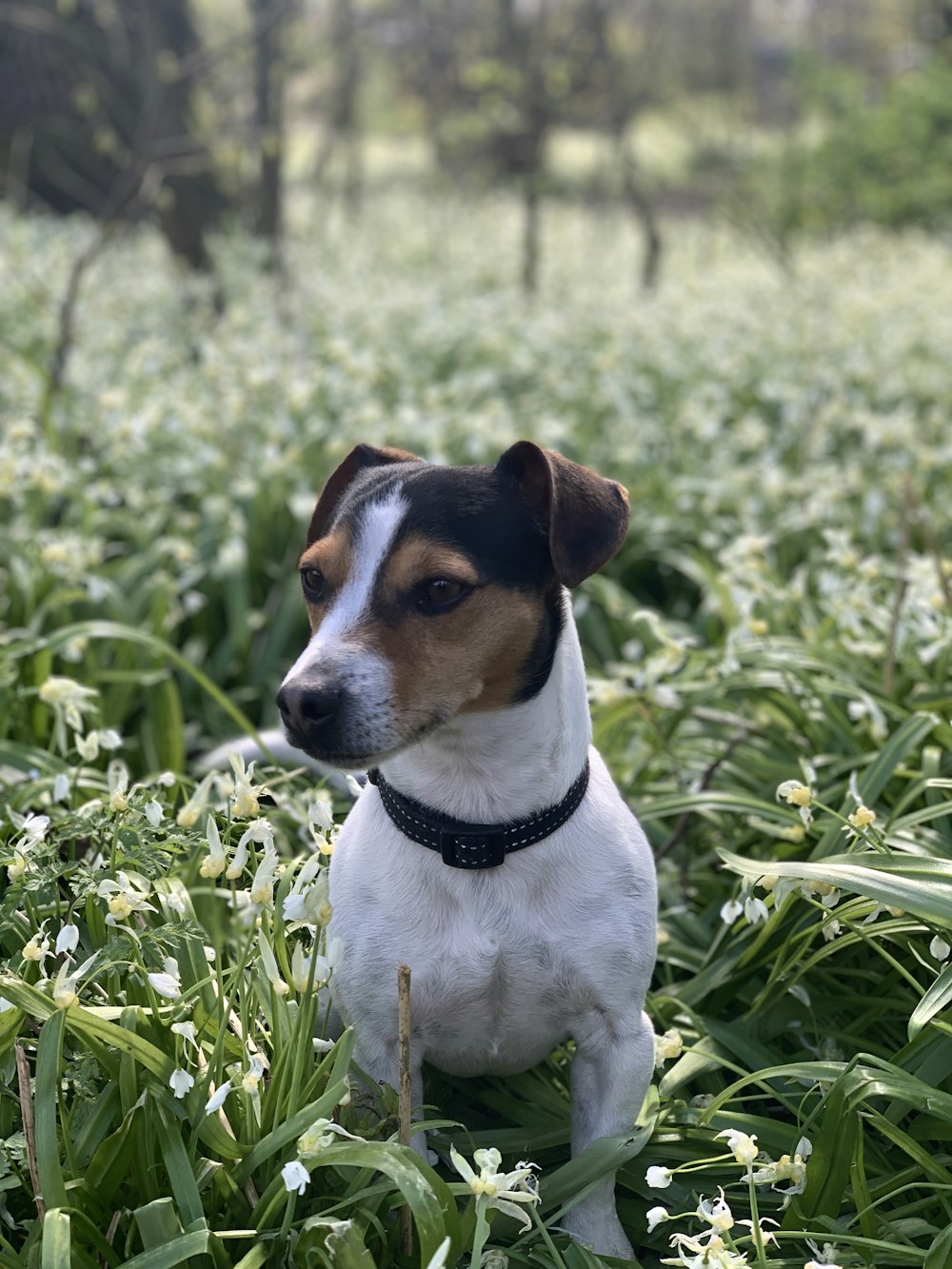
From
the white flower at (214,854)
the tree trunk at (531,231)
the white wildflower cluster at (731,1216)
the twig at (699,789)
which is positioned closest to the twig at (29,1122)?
the white flower at (214,854)

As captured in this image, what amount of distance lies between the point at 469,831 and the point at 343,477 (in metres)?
0.88

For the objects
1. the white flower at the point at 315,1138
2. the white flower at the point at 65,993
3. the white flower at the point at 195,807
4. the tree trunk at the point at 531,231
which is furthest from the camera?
the tree trunk at the point at 531,231

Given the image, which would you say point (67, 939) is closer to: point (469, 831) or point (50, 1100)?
point (50, 1100)

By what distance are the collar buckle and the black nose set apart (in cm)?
39

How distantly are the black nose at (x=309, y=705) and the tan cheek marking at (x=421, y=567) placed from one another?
27 cm

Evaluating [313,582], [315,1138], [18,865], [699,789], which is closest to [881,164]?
[699,789]

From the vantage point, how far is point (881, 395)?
9.09 metres

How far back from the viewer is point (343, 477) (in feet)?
9.52

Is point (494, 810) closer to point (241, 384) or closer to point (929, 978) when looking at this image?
point (929, 978)

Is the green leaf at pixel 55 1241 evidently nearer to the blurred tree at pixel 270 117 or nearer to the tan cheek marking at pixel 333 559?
the tan cheek marking at pixel 333 559

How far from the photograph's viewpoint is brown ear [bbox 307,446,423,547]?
2854mm

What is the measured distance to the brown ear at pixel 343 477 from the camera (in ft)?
9.36

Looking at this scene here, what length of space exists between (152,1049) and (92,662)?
2472 millimetres

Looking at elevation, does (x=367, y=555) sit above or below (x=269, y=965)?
above
